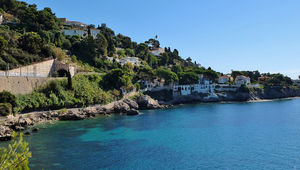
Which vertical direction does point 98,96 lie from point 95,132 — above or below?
above

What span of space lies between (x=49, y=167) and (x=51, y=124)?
62.6 ft

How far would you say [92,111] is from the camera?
46.3 metres

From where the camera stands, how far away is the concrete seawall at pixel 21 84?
36.1 meters

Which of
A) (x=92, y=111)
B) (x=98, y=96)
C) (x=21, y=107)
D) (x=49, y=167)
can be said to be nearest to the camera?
(x=49, y=167)

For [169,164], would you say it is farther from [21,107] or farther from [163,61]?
[163,61]

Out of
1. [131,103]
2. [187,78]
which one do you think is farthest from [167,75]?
[131,103]

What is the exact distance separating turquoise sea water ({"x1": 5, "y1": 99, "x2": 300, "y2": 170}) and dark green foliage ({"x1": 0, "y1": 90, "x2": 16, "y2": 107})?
716 centimetres

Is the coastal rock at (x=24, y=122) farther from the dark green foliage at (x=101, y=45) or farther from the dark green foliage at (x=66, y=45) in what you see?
the dark green foliage at (x=101, y=45)

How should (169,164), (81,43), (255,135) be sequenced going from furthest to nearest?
(81,43), (255,135), (169,164)

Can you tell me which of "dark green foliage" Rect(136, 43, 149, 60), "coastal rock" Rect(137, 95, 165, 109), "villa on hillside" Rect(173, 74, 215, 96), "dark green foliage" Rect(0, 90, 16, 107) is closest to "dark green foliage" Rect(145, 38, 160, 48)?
"dark green foliage" Rect(136, 43, 149, 60)

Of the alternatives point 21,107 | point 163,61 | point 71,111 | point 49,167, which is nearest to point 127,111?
point 71,111

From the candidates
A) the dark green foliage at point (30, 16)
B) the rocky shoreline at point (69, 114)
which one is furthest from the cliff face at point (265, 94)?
the dark green foliage at point (30, 16)

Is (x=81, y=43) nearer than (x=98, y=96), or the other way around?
(x=98, y=96)

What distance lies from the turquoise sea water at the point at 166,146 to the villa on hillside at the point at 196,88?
1472 inches
